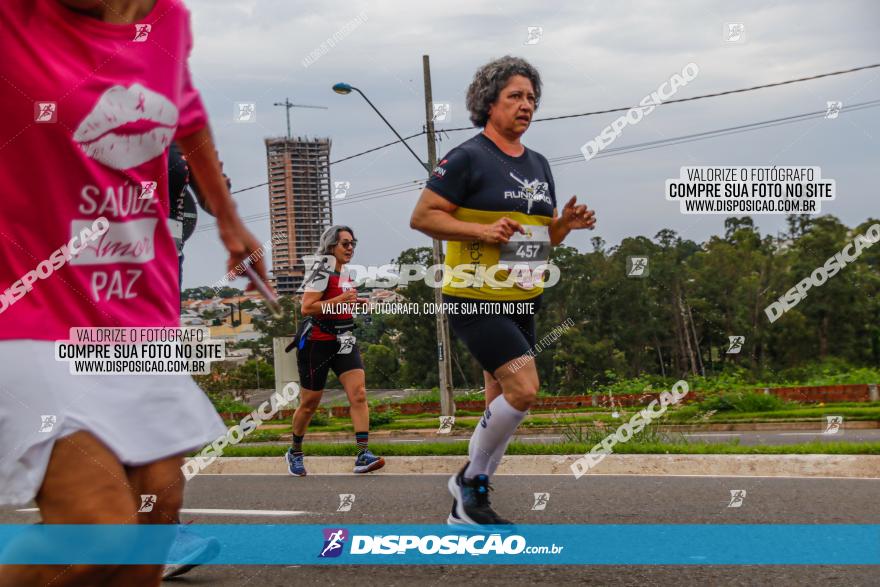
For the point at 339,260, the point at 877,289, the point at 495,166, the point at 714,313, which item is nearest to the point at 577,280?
the point at 714,313

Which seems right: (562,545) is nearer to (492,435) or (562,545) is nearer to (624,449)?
(492,435)

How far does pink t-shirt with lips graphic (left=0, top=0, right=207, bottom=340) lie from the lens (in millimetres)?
2242

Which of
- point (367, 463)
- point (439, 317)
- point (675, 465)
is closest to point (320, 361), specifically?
point (367, 463)

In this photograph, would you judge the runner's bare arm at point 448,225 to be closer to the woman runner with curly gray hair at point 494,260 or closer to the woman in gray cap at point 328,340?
the woman runner with curly gray hair at point 494,260

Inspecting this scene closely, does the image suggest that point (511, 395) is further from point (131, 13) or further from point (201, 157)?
point (131, 13)

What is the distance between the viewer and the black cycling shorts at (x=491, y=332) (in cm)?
465

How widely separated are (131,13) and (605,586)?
273 centimetres

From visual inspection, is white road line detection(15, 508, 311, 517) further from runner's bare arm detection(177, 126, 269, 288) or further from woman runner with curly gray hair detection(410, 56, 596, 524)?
runner's bare arm detection(177, 126, 269, 288)

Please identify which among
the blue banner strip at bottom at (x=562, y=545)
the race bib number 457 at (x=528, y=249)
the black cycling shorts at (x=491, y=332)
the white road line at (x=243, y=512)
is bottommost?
the white road line at (x=243, y=512)

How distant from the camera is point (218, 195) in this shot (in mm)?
2732

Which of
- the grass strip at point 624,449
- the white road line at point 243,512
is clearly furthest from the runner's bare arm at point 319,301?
the white road line at point 243,512

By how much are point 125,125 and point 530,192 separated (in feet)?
9.06

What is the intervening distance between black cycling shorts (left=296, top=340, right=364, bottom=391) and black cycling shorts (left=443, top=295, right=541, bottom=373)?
4.04 meters

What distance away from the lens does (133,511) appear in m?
2.20
